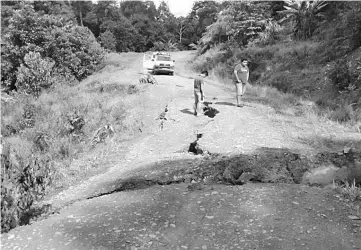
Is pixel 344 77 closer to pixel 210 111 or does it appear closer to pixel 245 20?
pixel 210 111

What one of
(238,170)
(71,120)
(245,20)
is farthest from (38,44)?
(238,170)

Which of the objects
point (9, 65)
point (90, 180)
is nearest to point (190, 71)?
point (9, 65)

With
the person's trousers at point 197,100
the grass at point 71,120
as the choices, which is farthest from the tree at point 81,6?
the person's trousers at point 197,100

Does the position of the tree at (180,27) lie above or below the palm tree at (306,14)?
above

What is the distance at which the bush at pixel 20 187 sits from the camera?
17.0 ft

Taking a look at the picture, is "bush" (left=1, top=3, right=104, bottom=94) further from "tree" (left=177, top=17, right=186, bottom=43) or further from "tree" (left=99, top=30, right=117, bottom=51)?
"tree" (left=177, top=17, right=186, bottom=43)

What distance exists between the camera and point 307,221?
15.1 ft

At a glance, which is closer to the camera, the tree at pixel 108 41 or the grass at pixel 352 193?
the grass at pixel 352 193

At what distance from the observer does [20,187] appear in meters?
5.98

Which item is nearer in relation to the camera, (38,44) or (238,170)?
(238,170)

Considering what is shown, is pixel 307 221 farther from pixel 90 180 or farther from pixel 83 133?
pixel 83 133

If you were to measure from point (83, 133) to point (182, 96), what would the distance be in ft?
17.0

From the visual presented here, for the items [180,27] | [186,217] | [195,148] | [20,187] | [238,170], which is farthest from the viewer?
[180,27]

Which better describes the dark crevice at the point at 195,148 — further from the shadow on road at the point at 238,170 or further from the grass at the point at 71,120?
the grass at the point at 71,120
